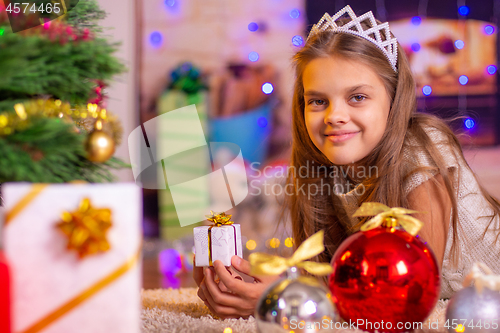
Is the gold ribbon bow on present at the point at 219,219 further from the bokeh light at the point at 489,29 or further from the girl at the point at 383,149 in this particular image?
the bokeh light at the point at 489,29

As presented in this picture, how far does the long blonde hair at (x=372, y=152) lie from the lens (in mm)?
1064

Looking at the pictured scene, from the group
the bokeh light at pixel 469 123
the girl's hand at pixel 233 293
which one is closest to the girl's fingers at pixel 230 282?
the girl's hand at pixel 233 293

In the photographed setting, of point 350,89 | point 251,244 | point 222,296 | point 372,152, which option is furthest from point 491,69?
point 222,296

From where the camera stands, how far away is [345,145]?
1.11 meters

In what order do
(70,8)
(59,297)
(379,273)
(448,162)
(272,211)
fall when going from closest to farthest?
(59,297) → (379,273) → (70,8) → (448,162) → (272,211)

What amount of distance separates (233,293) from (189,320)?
3.9 inches

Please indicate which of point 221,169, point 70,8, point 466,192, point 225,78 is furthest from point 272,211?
point 70,8

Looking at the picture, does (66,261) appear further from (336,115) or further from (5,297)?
(336,115)

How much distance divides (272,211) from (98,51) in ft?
7.57

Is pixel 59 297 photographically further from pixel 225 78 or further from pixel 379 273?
pixel 225 78

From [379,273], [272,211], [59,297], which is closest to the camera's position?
[59,297]

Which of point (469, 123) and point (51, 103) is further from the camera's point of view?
point (469, 123)

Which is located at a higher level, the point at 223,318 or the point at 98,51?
the point at 98,51

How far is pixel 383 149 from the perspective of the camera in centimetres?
112
